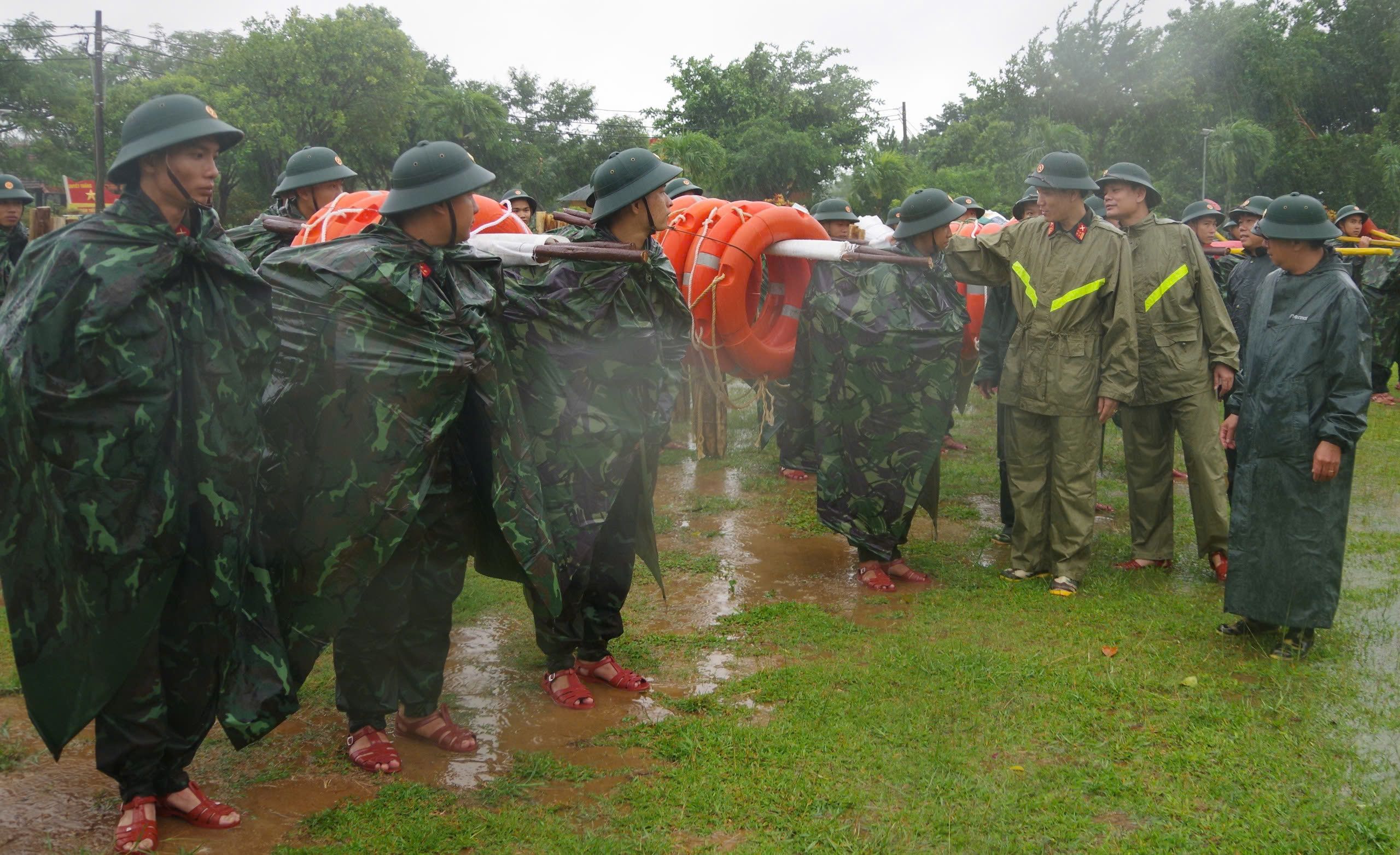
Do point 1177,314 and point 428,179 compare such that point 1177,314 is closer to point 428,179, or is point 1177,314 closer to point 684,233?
point 684,233

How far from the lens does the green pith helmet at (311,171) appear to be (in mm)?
5898

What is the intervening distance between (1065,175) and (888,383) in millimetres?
1342

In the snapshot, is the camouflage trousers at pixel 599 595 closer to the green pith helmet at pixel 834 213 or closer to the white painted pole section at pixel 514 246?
the white painted pole section at pixel 514 246

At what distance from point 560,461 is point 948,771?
5.67ft

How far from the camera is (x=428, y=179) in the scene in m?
3.64

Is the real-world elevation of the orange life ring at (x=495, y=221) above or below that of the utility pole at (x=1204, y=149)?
below

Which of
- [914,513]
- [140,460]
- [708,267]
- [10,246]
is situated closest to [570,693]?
[140,460]

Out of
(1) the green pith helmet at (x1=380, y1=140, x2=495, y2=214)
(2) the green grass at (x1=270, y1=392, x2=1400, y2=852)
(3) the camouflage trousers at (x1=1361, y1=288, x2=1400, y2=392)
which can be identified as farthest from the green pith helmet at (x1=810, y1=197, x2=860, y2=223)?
(1) the green pith helmet at (x1=380, y1=140, x2=495, y2=214)

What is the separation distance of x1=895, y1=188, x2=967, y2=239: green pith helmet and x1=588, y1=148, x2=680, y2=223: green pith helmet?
1853 millimetres

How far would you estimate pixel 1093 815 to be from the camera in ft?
10.9

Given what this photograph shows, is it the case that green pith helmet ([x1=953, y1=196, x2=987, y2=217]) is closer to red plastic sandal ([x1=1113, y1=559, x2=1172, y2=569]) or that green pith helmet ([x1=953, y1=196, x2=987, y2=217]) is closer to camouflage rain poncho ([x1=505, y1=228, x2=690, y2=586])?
red plastic sandal ([x1=1113, y1=559, x2=1172, y2=569])

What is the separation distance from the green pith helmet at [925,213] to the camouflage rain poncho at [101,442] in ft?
12.0

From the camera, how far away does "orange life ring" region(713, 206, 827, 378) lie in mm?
6180

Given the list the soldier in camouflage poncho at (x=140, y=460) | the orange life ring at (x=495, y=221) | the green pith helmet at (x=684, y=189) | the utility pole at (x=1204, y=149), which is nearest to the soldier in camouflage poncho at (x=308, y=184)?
the orange life ring at (x=495, y=221)
